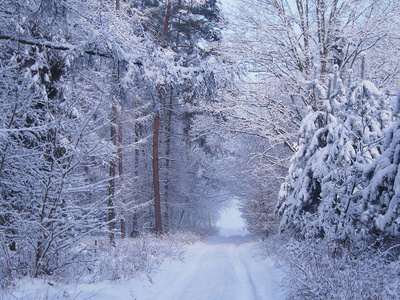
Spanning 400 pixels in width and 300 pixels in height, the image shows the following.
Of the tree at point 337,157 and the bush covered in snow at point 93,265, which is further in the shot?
the tree at point 337,157

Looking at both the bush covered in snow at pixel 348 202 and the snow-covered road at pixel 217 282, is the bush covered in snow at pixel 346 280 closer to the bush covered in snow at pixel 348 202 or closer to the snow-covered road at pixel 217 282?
the bush covered in snow at pixel 348 202

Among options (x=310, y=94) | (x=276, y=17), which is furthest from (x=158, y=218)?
(x=276, y=17)

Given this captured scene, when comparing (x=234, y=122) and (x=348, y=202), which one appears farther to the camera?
(x=234, y=122)

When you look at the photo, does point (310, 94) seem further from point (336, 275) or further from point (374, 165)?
point (336, 275)

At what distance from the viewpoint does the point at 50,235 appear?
3785 millimetres

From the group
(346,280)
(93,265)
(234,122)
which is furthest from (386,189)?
(234,122)

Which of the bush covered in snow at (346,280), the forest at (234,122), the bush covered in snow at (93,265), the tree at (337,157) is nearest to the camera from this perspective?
the bush covered in snow at (346,280)

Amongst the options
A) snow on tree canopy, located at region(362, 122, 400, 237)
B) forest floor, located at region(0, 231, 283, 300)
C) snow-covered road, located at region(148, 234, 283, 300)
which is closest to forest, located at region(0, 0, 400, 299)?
snow on tree canopy, located at region(362, 122, 400, 237)

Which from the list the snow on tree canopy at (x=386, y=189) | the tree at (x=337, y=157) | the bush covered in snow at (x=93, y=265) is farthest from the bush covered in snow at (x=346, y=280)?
the bush covered in snow at (x=93, y=265)

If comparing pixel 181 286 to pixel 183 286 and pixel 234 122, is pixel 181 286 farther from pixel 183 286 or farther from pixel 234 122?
pixel 234 122

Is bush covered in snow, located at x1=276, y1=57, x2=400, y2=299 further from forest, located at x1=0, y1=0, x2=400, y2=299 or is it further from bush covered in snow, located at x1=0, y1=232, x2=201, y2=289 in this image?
bush covered in snow, located at x1=0, y1=232, x2=201, y2=289

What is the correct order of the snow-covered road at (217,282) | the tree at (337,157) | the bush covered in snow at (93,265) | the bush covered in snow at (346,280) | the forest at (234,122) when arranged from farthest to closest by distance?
1. the snow-covered road at (217,282)
2. the tree at (337,157)
3. the forest at (234,122)
4. the bush covered in snow at (93,265)
5. the bush covered in snow at (346,280)

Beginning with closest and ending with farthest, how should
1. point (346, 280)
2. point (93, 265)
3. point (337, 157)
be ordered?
1. point (346, 280)
2. point (93, 265)
3. point (337, 157)

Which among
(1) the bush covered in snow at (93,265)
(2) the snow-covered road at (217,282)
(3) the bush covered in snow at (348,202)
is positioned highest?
(3) the bush covered in snow at (348,202)
